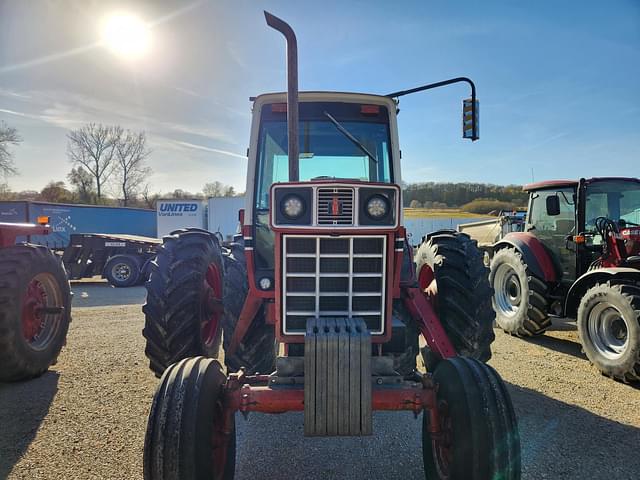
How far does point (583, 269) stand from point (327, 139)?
4.69m

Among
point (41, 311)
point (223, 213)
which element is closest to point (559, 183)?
point (41, 311)

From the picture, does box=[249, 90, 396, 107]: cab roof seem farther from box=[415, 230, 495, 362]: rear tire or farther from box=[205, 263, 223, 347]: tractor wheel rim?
box=[205, 263, 223, 347]: tractor wheel rim

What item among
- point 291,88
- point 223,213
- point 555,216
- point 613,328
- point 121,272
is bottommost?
point 121,272

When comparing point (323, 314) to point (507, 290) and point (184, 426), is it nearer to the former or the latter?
point (184, 426)

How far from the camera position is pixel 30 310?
15.3ft

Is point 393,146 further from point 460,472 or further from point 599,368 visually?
point 599,368

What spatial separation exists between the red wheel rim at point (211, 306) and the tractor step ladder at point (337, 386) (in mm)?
1683

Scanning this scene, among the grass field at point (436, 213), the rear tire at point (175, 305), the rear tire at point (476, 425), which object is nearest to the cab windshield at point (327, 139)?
the rear tire at point (175, 305)

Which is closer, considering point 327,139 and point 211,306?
point 327,139

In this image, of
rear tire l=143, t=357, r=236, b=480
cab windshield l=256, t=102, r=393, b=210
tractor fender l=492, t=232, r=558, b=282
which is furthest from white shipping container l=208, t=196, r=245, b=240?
rear tire l=143, t=357, r=236, b=480

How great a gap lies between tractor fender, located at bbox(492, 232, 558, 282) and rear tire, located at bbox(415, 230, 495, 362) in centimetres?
314

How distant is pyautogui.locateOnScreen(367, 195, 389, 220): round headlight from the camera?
2.50m

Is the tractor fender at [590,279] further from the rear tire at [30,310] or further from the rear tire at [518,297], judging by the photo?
the rear tire at [30,310]

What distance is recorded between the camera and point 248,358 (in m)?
3.39
